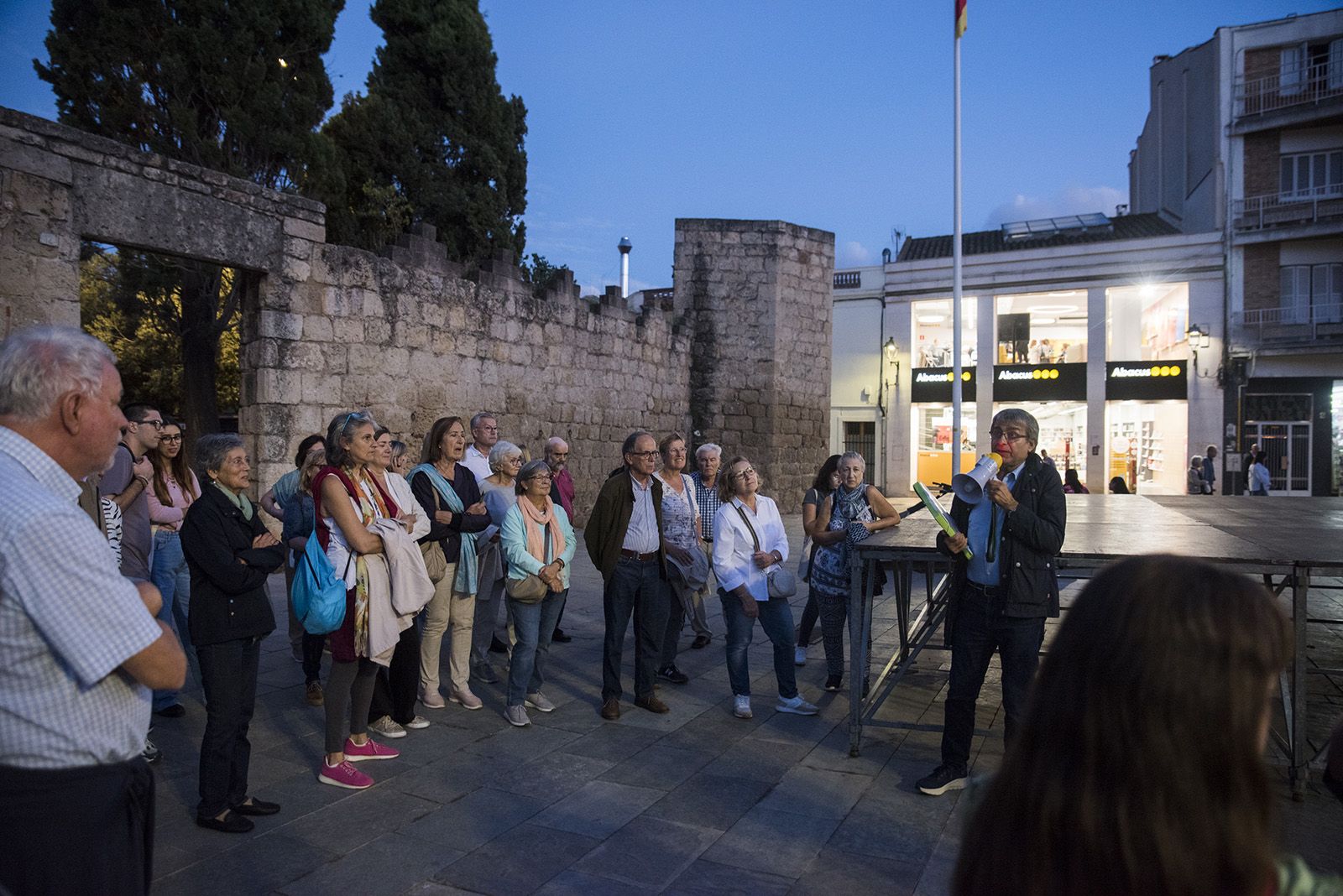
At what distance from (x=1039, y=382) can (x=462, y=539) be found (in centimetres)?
2367

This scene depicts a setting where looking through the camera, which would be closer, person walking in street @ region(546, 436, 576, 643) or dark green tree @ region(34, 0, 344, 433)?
person walking in street @ region(546, 436, 576, 643)

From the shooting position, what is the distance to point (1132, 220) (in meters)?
28.2

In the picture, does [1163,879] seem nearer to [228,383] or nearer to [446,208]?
[446,208]

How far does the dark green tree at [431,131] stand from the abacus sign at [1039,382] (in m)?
15.0

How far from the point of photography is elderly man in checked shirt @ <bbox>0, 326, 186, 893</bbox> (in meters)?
1.61

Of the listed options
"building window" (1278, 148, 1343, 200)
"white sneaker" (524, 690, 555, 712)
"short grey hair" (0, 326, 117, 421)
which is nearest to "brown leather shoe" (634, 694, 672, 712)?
"white sneaker" (524, 690, 555, 712)

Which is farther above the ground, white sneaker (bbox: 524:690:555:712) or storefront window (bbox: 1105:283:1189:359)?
storefront window (bbox: 1105:283:1189:359)

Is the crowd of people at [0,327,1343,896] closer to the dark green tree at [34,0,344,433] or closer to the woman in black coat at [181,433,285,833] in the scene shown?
the woman in black coat at [181,433,285,833]

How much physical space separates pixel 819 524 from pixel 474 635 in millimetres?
2553

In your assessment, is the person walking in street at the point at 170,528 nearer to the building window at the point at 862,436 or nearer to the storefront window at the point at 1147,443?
the building window at the point at 862,436

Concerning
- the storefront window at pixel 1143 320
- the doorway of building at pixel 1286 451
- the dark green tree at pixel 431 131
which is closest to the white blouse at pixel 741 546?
the dark green tree at pixel 431 131

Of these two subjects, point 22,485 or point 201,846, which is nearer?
point 22,485

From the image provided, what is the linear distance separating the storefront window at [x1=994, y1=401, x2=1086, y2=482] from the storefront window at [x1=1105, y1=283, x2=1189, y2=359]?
1833 millimetres

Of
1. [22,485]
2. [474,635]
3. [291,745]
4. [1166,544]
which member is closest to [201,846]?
[291,745]
